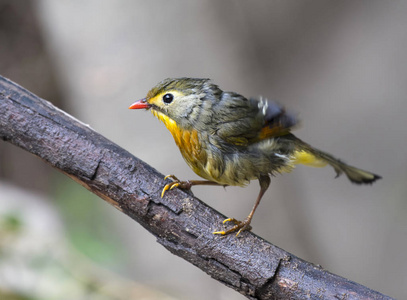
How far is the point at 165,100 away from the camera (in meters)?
3.44

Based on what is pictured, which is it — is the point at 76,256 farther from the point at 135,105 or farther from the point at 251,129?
the point at 251,129

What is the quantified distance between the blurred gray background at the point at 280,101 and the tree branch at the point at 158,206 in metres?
2.98

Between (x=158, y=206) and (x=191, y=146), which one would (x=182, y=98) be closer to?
(x=191, y=146)

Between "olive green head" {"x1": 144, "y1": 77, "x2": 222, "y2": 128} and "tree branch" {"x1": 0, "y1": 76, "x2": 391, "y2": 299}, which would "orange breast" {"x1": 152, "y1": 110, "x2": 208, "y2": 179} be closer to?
"olive green head" {"x1": 144, "y1": 77, "x2": 222, "y2": 128}

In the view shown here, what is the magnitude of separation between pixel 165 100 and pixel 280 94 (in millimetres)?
3786

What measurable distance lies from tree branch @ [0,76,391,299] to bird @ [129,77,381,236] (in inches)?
10.3

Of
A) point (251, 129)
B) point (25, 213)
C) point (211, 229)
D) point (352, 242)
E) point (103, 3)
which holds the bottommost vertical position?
point (211, 229)

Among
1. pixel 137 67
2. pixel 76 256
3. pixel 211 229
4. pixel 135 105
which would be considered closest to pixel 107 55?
pixel 137 67

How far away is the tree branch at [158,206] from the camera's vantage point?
2.93m

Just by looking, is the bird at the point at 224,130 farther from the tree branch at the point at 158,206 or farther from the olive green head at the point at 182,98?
the tree branch at the point at 158,206

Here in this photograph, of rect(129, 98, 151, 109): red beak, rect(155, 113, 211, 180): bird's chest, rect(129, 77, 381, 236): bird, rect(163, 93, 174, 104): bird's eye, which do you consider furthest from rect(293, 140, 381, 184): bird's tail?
rect(129, 98, 151, 109): red beak

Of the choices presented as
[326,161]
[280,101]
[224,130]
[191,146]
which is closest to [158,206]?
[191,146]

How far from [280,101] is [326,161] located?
2.90m

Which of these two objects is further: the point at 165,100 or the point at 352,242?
the point at 352,242
